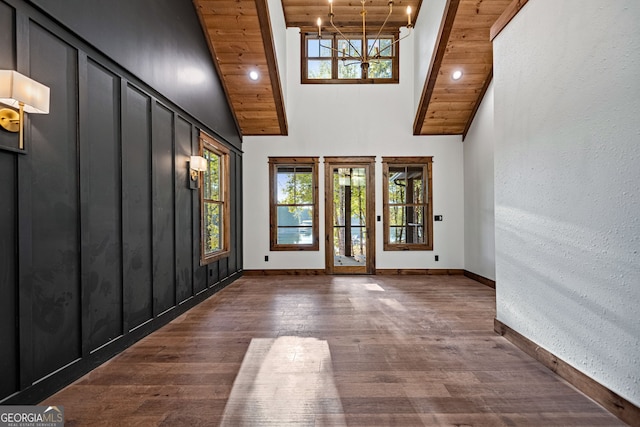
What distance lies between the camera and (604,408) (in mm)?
1828

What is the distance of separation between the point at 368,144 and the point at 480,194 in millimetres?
2217

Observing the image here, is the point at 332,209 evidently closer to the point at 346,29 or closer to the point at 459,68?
the point at 459,68

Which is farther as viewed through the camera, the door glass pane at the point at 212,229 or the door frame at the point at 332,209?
the door frame at the point at 332,209

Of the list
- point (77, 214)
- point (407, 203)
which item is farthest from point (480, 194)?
point (77, 214)

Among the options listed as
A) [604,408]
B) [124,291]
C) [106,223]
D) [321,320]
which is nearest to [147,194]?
[106,223]

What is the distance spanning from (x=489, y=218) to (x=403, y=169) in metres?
1.85

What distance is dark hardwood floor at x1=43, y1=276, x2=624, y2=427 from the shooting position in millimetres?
1781

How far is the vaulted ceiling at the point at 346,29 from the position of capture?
427 cm

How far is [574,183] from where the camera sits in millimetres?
2076

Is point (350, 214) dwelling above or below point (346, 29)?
below

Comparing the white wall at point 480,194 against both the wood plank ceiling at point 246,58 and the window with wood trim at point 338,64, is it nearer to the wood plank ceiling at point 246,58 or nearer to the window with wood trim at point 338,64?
the window with wood trim at point 338,64

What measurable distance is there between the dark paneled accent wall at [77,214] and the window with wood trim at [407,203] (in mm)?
4082

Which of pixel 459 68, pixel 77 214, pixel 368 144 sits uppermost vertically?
pixel 459 68

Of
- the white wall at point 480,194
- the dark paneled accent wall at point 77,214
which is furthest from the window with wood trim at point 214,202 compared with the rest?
the white wall at point 480,194
